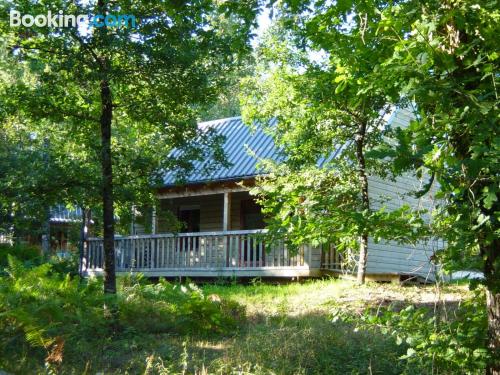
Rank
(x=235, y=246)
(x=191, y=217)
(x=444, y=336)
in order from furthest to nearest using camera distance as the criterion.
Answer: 1. (x=191, y=217)
2. (x=235, y=246)
3. (x=444, y=336)

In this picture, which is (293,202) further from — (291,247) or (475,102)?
(475,102)

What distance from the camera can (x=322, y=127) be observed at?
11.9 metres

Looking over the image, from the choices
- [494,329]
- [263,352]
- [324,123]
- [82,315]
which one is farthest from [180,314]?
[494,329]

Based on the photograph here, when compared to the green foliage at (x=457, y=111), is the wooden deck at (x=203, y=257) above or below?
below

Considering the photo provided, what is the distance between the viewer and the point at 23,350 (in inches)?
276

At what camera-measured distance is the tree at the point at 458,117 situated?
293cm

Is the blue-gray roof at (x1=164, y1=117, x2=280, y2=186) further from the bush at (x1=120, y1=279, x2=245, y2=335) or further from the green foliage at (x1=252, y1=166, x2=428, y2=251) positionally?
the green foliage at (x1=252, y1=166, x2=428, y2=251)

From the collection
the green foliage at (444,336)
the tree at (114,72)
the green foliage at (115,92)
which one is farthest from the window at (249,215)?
the green foliage at (444,336)

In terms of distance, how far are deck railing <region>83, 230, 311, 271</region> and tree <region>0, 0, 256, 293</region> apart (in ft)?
21.3

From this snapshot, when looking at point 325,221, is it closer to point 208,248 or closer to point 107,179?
point 107,179

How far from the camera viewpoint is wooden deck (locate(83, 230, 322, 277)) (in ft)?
50.4

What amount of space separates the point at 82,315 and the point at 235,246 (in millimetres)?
8365

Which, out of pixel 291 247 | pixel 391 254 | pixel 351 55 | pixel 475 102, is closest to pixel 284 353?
pixel 291 247

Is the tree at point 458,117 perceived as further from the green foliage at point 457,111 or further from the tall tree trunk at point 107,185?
the tall tree trunk at point 107,185
